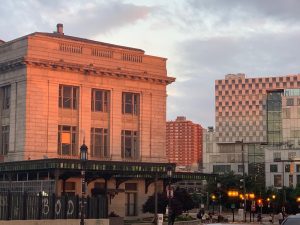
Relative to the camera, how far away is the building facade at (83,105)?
66.5 metres

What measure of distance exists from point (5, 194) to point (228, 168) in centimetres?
12833

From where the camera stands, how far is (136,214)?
71875mm

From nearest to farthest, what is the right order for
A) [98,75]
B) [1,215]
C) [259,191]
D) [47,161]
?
[1,215], [47,161], [98,75], [259,191]

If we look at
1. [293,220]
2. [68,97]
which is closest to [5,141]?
[68,97]

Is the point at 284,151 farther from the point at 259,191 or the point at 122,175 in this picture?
the point at 122,175

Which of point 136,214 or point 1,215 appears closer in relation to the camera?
point 1,215

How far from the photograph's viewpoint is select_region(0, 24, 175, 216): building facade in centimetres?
6650

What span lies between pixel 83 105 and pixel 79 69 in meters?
3.84

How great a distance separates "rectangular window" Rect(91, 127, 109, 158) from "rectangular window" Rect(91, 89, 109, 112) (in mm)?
2239

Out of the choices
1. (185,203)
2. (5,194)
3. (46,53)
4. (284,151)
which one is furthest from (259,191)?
(5,194)

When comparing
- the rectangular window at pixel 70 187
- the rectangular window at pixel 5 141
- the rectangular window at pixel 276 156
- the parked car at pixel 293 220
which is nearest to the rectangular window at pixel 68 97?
the rectangular window at pixel 5 141

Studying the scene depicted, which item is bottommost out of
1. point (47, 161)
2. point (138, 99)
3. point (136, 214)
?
point (136, 214)

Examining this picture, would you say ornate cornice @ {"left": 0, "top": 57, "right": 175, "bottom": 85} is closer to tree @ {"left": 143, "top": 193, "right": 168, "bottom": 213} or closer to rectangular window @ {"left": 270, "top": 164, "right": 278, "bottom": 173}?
tree @ {"left": 143, "top": 193, "right": 168, "bottom": 213}

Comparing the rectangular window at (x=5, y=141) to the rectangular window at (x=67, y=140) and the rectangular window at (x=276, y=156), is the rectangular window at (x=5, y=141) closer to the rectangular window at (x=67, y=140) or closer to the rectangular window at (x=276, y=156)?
the rectangular window at (x=67, y=140)
